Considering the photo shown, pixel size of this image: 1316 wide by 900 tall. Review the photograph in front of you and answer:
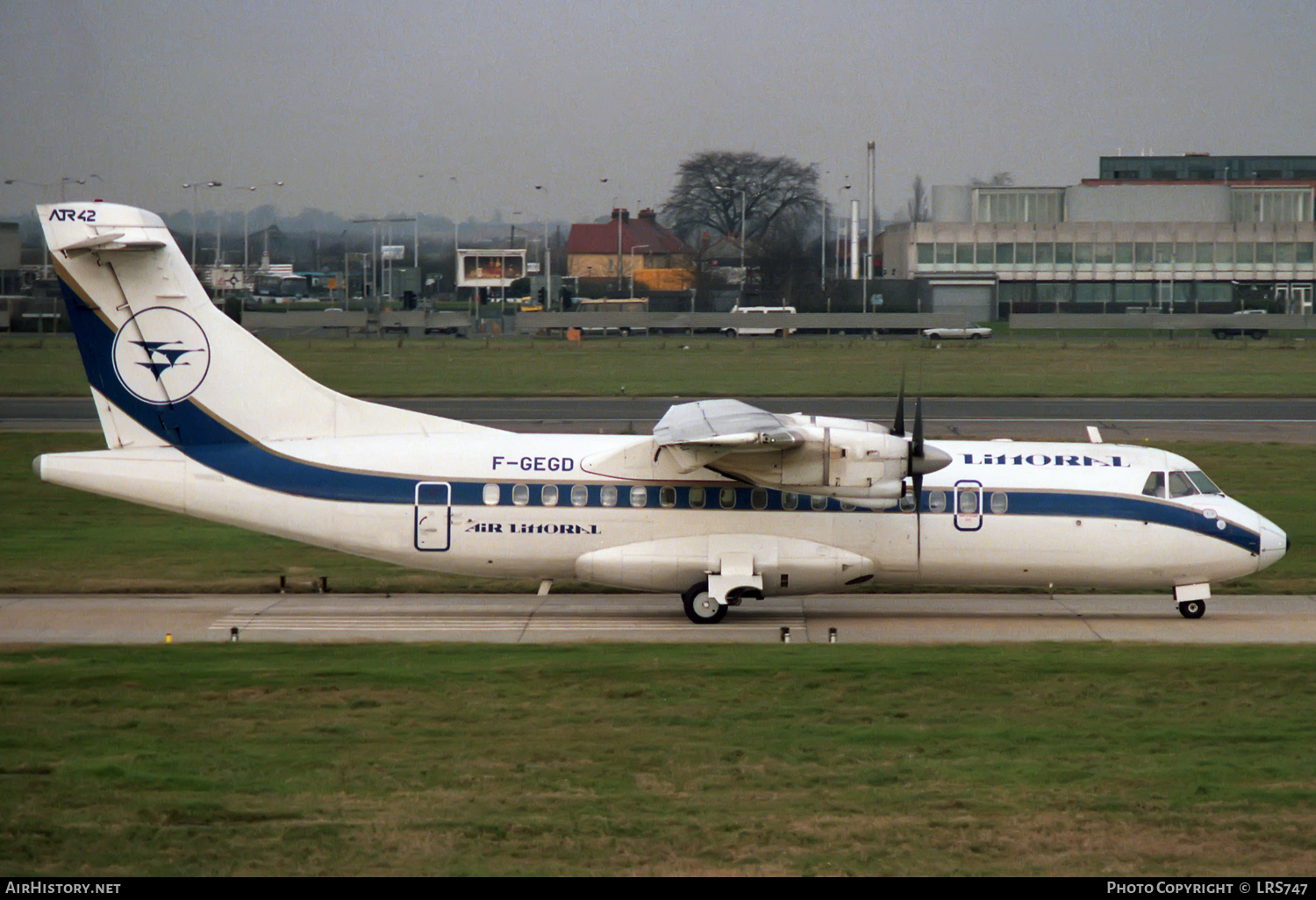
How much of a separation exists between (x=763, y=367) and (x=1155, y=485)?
48469 millimetres

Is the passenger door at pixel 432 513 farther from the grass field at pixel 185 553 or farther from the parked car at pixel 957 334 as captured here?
the parked car at pixel 957 334

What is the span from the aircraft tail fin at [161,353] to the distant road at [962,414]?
71.1ft

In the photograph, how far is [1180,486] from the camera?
832 inches

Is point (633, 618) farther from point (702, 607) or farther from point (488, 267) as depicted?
point (488, 267)

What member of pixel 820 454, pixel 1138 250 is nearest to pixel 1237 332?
pixel 1138 250

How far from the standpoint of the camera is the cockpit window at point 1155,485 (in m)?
20.9

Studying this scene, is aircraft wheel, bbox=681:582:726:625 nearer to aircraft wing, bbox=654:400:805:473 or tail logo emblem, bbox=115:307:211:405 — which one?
aircraft wing, bbox=654:400:805:473

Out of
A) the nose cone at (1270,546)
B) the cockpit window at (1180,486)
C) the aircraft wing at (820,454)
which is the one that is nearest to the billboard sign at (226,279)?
the aircraft wing at (820,454)

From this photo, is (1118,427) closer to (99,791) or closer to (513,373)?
(513,373)

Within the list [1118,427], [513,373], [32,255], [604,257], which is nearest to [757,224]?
[604,257]

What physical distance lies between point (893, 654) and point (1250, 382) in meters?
50.9

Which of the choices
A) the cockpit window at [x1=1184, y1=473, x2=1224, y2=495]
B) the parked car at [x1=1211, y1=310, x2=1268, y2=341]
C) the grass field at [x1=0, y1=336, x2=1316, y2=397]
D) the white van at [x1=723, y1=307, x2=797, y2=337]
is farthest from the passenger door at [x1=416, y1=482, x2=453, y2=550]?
the parked car at [x1=1211, y1=310, x2=1268, y2=341]

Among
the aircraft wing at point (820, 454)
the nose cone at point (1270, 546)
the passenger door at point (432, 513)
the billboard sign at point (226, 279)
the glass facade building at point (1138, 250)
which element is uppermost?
the glass facade building at point (1138, 250)

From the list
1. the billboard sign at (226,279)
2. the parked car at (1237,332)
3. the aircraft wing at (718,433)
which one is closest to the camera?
the aircraft wing at (718,433)
